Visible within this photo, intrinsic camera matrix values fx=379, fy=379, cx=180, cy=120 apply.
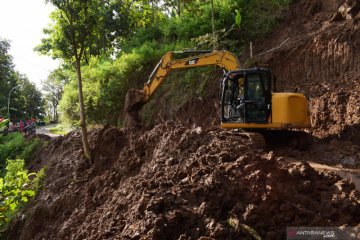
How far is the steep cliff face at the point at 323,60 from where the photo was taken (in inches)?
458

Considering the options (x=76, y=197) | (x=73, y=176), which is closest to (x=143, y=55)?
(x=73, y=176)

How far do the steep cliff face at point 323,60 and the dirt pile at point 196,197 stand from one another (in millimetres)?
3863

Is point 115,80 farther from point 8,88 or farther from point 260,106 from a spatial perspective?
point 8,88

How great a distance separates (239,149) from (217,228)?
8.00ft

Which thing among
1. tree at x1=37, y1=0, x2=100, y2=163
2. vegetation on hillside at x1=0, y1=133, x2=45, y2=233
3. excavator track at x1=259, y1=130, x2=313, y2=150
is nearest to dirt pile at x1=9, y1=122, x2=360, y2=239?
vegetation on hillside at x1=0, y1=133, x2=45, y2=233

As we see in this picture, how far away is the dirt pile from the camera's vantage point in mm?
5391

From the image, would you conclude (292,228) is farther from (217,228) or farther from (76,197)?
(76,197)

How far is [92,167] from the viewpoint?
11.1 meters

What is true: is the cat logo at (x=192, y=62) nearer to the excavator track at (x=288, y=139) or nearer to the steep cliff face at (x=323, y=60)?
the excavator track at (x=288, y=139)

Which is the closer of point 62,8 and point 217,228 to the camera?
point 217,228

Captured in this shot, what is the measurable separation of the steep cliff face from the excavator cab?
271 centimetres

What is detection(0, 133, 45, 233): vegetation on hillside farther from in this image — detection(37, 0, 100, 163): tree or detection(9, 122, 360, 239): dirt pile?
detection(37, 0, 100, 163): tree

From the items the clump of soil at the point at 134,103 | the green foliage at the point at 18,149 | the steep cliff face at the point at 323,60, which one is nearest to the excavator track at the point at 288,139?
the steep cliff face at the point at 323,60

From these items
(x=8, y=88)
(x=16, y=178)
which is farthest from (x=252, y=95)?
(x=8, y=88)
